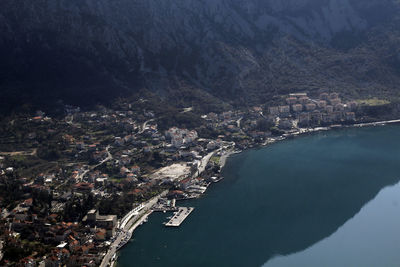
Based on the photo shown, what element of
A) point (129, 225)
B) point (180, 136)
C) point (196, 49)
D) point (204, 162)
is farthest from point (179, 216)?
point (196, 49)

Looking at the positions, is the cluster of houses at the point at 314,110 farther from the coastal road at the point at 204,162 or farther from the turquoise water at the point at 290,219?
the coastal road at the point at 204,162

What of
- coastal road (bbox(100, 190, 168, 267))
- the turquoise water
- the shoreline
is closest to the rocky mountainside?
the shoreline

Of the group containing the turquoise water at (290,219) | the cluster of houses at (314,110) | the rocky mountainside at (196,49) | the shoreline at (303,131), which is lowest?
the turquoise water at (290,219)

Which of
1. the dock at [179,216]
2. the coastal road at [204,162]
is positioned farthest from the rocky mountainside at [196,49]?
the dock at [179,216]

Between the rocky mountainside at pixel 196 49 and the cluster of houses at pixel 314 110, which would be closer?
the cluster of houses at pixel 314 110

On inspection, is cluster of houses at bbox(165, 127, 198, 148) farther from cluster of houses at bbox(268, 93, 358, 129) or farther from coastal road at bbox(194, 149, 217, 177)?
cluster of houses at bbox(268, 93, 358, 129)

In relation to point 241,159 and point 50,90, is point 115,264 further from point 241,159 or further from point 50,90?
point 50,90
